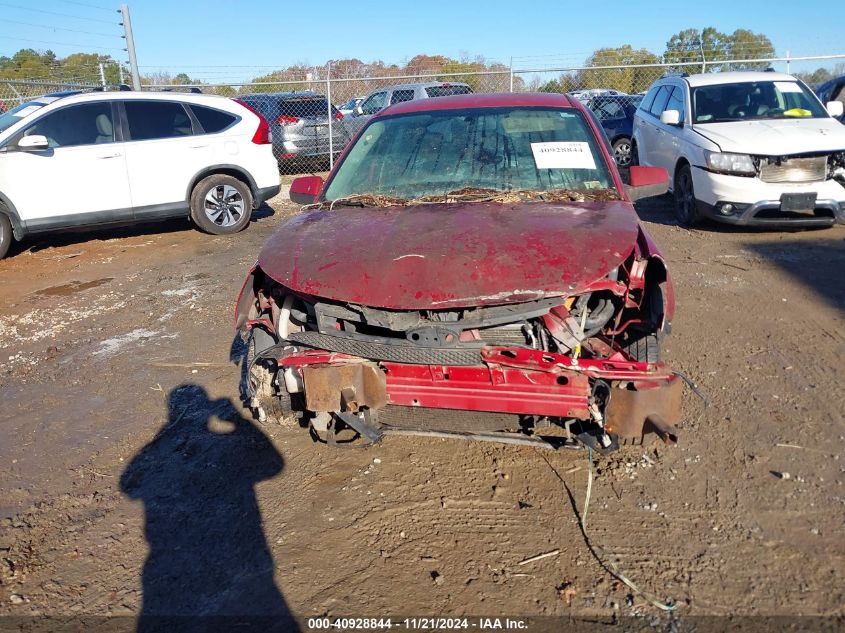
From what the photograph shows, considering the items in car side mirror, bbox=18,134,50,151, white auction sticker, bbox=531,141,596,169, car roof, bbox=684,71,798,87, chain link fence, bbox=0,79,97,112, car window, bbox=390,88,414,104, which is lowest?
white auction sticker, bbox=531,141,596,169

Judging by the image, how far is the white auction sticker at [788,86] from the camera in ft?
28.0

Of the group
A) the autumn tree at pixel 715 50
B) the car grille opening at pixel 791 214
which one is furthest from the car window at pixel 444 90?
the car grille opening at pixel 791 214

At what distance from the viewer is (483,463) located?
3.43 metres

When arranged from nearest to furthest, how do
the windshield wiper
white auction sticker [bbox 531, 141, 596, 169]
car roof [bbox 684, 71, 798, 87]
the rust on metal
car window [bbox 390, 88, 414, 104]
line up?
the rust on metal
the windshield wiper
white auction sticker [bbox 531, 141, 596, 169]
car roof [bbox 684, 71, 798, 87]
car window [bbox 390, 88, 414, 104]

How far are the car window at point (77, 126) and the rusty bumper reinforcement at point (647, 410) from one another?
25.2 ft

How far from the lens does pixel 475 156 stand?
411 cm

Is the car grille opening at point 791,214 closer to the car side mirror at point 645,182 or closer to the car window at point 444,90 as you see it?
the car side mirror at point 645,182

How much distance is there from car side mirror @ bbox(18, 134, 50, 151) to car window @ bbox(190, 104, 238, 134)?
1.95 meters

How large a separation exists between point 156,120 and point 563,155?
650 cm

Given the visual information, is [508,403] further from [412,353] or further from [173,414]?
[173,414]

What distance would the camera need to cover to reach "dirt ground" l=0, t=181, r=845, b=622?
8.39 feet

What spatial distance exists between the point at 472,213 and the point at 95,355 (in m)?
3.32

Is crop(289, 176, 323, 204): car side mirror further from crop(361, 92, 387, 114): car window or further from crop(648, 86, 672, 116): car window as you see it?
crop(361, 92, 387, 114): car window

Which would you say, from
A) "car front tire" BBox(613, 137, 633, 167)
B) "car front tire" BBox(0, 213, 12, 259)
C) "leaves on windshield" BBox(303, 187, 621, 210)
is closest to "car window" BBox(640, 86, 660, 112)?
"car front tire" BBox(613, 137, 633, 167)
